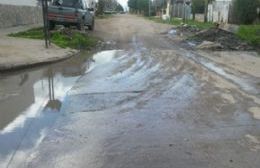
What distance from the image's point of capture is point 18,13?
29266 mm

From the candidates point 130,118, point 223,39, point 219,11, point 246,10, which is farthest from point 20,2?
point 130,118

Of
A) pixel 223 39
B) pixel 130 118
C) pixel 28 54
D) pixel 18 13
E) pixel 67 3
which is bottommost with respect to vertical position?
pixel 130 118

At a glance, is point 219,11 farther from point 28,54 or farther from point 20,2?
point 28,54

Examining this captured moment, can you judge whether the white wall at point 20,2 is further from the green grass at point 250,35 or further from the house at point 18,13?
the green grass at point 250,35

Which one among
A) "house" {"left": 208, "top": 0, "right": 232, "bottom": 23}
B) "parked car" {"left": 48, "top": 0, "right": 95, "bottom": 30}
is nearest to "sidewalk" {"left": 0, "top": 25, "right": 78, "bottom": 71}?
"parked car" {"left": 48, "top": 0, "right": 95, "bottom": 30}

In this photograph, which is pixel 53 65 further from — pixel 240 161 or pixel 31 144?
pixel 240 161

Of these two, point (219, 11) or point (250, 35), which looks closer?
point (250, 35)

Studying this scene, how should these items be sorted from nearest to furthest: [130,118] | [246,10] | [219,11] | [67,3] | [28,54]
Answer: [130,118], [28,54], [67,3], [246,10], [219,11]

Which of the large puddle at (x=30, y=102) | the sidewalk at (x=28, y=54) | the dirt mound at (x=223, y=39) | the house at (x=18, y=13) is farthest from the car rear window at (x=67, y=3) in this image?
the large puddle at (x=30, y=102)

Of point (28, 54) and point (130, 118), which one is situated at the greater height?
point (28, 54)

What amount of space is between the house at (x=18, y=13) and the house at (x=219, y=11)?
655 inches

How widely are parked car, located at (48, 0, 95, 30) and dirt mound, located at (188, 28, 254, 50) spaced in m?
6.75

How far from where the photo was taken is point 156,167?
16.7ft

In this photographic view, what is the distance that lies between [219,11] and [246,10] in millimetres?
7772
